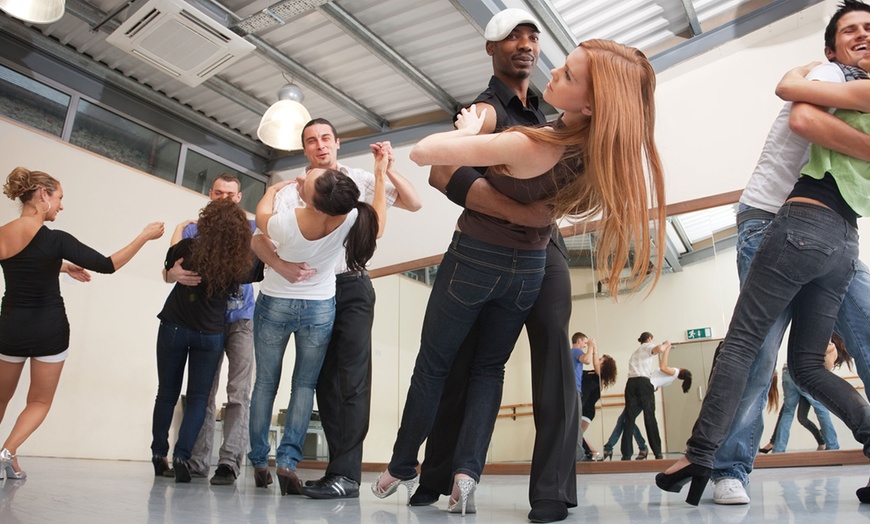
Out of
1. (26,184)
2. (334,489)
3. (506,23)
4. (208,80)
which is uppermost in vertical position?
(208,80)

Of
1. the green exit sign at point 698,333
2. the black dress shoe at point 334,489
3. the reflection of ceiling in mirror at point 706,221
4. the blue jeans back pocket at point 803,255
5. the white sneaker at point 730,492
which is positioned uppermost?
the reflection of ceiling in mirror at point 706,221

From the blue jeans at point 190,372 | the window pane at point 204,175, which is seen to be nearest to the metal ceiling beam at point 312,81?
the window pane at point 204,175

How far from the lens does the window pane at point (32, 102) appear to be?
219 inches

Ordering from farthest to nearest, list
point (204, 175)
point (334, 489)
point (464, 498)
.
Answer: point (204, 175), point (334, 489), point (464, 498)

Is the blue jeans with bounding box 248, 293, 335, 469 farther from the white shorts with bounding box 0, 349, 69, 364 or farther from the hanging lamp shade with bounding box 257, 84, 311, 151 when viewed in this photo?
the hanging lamp shade with bounding box 257, 84, 311, 151

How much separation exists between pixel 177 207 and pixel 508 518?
19.7 ft

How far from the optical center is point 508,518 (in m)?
1.60

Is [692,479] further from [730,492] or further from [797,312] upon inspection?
[797,312]

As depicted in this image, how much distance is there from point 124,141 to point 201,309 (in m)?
4.36

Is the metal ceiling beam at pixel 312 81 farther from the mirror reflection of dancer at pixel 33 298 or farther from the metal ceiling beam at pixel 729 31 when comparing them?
the metal ceiling beam at pixel 729 31

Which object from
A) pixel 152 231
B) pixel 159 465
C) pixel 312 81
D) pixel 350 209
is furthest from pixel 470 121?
pixel 312 81

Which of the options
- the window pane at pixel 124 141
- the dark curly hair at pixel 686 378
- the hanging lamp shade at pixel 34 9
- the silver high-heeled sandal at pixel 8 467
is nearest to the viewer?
the silver high-heeled sandal at pixel 8 467

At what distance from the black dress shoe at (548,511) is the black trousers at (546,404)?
1 centimetres

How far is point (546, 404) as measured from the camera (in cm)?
168
